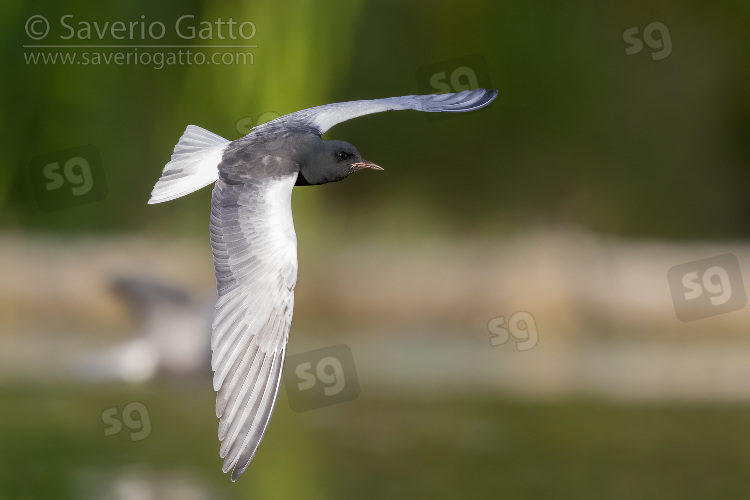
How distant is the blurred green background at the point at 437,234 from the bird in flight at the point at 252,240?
2203 mm

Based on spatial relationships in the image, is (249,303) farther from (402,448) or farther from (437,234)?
(437,234)

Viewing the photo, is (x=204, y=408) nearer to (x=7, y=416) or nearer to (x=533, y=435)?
(x=7, y=416)

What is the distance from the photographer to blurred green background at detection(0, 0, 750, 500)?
6.75 m

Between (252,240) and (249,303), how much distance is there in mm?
183

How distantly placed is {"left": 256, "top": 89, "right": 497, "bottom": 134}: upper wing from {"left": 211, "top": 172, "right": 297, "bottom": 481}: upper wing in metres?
0.47

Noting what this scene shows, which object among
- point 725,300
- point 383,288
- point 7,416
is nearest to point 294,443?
point 7,416

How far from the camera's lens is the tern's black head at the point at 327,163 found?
4238mm

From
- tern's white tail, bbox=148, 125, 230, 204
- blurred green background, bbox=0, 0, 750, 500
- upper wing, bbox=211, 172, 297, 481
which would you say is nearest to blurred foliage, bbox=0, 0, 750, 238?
blurred green background, bbox=0, 0, 750, 500

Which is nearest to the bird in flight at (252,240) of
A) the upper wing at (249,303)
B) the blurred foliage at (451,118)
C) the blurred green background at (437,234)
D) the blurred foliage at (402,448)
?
the upper wing at (249,303)

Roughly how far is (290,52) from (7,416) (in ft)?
8.55

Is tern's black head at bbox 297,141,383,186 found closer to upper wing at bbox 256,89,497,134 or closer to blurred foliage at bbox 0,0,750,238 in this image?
upper wing at bbox 256,89,497,134

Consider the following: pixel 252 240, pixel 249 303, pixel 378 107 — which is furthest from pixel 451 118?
pixel 249 303

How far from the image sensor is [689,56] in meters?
9.95

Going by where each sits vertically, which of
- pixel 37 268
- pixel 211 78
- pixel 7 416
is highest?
pixel 211 78
